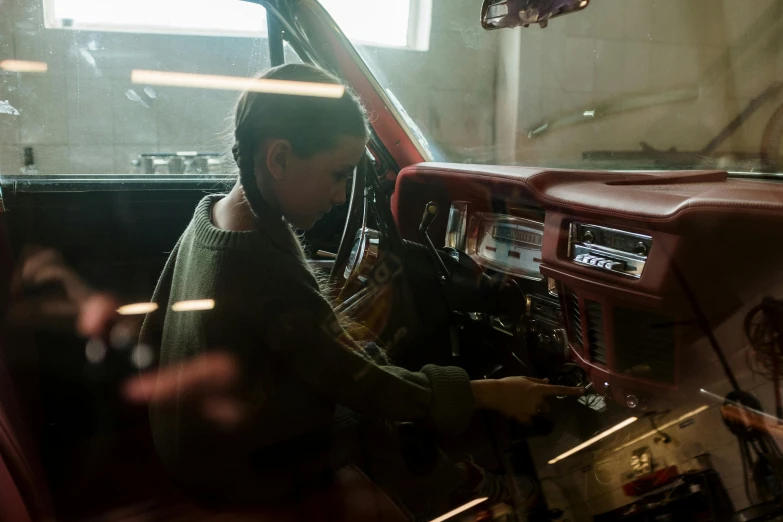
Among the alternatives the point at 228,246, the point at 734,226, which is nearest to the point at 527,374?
the point at 734,226

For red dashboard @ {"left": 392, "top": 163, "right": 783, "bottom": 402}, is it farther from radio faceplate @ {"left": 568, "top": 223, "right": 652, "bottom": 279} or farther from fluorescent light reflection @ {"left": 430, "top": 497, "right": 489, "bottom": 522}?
fluorescent light reflection @ {"left": 430, "top": 497, "right": 489, "bottom": 522}

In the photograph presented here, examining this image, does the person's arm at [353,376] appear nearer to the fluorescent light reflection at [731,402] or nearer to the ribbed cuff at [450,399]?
the ribbed cuff at [450,399]

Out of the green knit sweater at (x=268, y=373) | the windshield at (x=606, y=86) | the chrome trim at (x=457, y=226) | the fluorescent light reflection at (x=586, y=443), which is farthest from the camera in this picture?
the chrome trim at (x=457, y=226)

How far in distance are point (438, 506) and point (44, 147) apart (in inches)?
54.5

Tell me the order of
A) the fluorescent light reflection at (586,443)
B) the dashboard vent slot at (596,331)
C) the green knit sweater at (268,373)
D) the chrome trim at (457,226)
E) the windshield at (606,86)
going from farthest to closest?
the chrome trim at (457,226) → the windshield at (606,86) → the fluorescent light reflection at (586,443) → the dashboard vent slot at (596,331) → the green knit sweater at (268,373)

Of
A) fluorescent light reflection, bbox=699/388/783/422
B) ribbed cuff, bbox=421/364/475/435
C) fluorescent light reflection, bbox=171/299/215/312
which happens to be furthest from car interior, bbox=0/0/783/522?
fluorescent light reflection, bbox=171/299/215/312

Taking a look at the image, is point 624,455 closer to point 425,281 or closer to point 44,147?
point 425,281

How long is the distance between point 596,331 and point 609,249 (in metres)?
0.19

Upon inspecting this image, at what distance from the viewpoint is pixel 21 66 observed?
1.65 metres

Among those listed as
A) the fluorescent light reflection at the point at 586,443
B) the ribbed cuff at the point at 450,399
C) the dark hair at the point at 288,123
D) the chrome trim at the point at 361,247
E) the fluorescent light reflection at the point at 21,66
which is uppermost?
the fluorescent light reflection at the point at 21,66

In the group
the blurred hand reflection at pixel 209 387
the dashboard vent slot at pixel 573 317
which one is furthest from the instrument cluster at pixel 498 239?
the blurred hand reflection at pixel 209 387

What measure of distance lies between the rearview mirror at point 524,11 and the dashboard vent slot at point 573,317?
0.56 m

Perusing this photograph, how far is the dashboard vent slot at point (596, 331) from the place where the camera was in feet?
3.96

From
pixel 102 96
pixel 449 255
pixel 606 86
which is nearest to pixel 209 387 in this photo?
pixel 449 255
